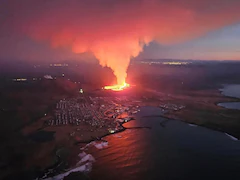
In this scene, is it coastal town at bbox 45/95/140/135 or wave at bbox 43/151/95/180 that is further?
coastal town at bbox 45/95/140/135

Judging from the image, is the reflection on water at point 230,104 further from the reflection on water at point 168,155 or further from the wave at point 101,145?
the wave at point 101,145

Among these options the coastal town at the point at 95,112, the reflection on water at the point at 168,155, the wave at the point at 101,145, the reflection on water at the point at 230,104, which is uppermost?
the coastal town at the point at 95,112

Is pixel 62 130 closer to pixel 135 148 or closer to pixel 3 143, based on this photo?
pixel 3 143

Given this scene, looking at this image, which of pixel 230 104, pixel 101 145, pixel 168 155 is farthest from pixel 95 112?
pixel 230 104

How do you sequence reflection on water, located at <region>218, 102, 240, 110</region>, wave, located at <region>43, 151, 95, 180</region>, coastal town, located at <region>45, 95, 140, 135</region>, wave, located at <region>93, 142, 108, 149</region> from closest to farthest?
1. wave, located at <region>43, 151, 95, 180</region>
2. wave, located at <region>93, 142, 108, 149</region>
3. coastal town, located at <region>45, 95, 140, 135</region>
4. reflection on water, located at <region>218, 102, 240, 110</region>

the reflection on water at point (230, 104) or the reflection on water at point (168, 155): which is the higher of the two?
the reflection on water at point (230, 104)

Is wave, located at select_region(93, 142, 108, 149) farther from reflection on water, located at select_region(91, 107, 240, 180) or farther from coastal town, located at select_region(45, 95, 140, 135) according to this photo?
coastal town, located at select_region(45, 95, 140, 135)

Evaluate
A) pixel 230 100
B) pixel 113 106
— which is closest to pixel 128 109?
pixel 113 106

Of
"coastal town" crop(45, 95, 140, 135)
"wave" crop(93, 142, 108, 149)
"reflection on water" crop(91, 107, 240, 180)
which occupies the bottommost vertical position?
"reflection on water" crop(91, 107, 240, 180)

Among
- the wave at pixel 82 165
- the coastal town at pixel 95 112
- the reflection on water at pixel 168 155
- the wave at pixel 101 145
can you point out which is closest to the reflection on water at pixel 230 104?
the reflection on water at pixel 168 155

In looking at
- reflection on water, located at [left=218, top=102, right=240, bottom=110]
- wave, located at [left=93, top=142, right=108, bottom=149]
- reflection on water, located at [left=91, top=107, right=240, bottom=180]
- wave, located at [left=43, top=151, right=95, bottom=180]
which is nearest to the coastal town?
wave, located at [left=93, top=142, right=108, bottom=149]
